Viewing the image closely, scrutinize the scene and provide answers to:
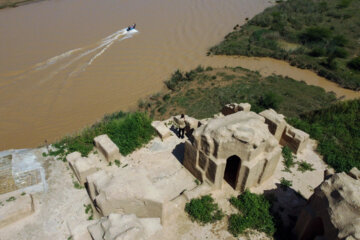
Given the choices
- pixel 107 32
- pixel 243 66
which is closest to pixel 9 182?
pixel 243 66

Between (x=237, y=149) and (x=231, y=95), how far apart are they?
9.99 meters

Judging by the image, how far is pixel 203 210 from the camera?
7.98 m

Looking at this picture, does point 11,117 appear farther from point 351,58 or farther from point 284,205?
point 351,58

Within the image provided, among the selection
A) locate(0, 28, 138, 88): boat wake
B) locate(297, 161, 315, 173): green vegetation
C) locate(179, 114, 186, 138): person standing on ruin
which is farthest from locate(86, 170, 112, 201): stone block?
locate(0, 28, 138, 88): boat wake

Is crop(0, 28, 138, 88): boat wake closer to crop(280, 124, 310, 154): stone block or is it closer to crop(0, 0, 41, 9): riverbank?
crop(280, 124, 310, 154): stone block

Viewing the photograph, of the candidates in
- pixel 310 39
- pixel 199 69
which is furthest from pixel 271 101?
pixel 310 39

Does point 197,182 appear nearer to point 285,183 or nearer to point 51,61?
point 285,183

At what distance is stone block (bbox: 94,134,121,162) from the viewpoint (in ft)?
32.2

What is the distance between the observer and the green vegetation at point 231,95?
53.0 ft

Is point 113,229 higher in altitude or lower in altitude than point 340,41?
higher

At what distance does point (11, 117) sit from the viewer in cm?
1606

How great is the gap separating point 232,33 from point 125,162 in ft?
80.7

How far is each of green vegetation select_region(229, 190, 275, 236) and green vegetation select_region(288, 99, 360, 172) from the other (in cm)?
425

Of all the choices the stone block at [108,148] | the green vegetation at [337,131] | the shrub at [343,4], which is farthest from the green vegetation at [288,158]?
the shrub at [343,4]
